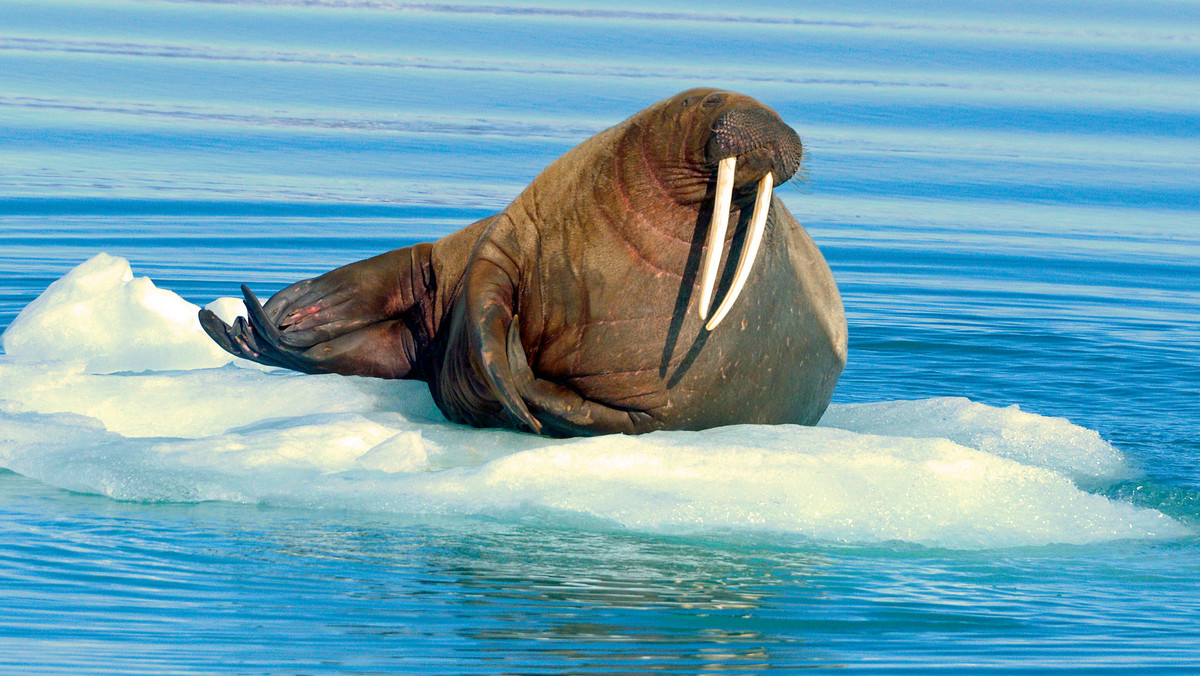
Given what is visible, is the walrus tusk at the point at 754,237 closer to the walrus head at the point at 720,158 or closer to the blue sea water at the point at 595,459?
the walrus head at the point at 720,158

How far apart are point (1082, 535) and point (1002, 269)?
23.2ft

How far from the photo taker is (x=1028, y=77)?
86.7ft

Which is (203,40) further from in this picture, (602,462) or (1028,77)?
A: (602,462)

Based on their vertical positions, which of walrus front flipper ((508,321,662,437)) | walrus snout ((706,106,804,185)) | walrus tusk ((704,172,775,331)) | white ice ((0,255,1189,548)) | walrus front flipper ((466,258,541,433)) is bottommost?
white ice ((0,255,1189,548))

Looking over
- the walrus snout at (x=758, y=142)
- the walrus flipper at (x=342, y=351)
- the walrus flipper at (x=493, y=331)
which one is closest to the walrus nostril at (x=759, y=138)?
the walrus snout at (x=758, y=142)

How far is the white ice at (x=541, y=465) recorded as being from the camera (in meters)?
5.55

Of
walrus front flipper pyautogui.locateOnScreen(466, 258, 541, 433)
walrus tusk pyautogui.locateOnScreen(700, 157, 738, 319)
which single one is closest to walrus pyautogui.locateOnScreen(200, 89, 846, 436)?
walrus front flipper pyautogui.locateOnScreen(466, 258, 541, 433)

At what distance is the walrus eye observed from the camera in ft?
18.9

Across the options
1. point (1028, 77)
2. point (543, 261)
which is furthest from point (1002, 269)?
point (1028, 77)

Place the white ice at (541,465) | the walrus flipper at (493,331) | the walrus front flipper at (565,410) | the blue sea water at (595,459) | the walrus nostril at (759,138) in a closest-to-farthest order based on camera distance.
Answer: the blue sea water at (595,459) < the white ice at (541,465) < the walrus nostril at (759,138) < the walrus flipper at (493,331) < the walrus front flipper at (565,410)

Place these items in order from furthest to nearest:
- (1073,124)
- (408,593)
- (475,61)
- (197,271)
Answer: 1. (475,61)
2. (1073,124)
3. (197,271)
4. (408,593)

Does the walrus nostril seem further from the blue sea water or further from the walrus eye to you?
the blue sea water

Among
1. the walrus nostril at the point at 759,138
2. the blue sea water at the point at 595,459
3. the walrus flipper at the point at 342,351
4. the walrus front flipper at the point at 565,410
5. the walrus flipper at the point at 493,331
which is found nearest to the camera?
the blue sea water at the point at 595,459

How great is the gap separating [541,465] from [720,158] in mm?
1229
